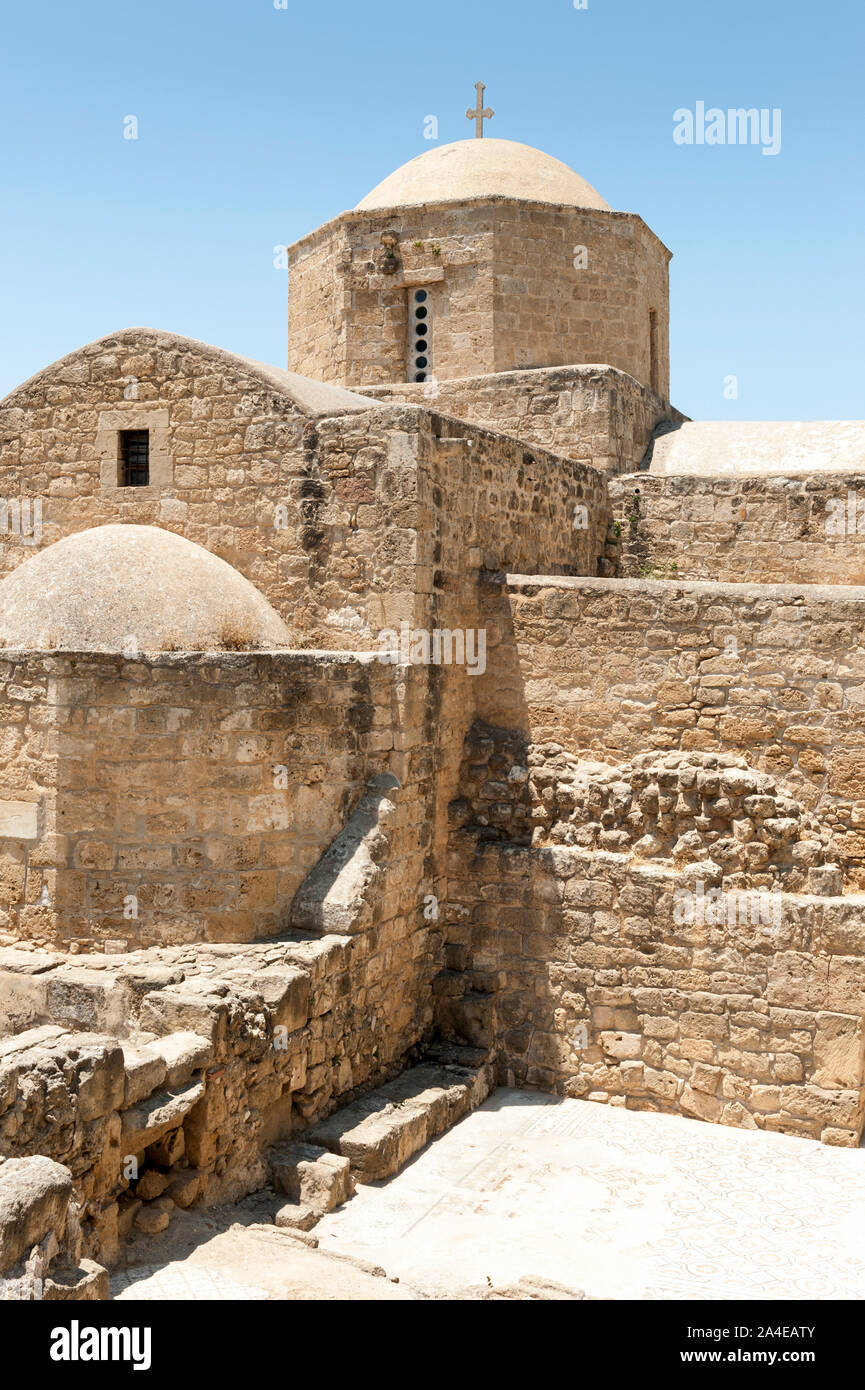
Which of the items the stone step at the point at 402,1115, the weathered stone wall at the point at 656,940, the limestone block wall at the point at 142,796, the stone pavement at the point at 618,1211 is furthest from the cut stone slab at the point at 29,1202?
the weathered stone wall at the point at 656,940

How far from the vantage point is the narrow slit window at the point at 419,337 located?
36.5 feet

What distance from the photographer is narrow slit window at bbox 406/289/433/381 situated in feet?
36.5

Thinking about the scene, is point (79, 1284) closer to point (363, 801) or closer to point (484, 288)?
point (363, 801)

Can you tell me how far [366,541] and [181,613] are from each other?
1.25m

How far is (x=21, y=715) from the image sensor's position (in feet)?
19.3

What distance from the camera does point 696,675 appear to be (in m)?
7.11

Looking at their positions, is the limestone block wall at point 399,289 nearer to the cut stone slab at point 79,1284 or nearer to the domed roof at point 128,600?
the domed roof at point 128,600

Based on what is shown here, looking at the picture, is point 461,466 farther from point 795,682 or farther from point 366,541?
point 795,682

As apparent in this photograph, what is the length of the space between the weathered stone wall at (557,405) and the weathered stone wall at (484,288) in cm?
31

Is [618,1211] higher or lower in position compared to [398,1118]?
lower

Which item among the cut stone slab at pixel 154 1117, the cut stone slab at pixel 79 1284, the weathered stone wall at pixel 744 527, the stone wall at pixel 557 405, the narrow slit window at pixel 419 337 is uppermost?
the narrow slit window at pixel 419 337

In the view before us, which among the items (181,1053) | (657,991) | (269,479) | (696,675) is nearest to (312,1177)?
(181,1053)

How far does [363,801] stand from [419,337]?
6.00 meters

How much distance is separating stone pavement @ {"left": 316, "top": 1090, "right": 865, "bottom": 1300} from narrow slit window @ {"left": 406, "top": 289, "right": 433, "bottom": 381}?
6.84 m
